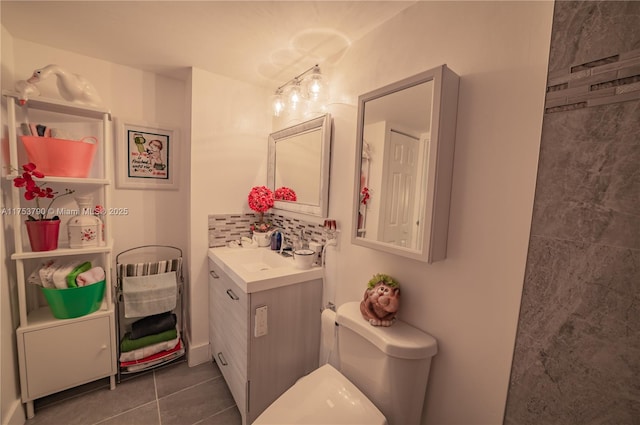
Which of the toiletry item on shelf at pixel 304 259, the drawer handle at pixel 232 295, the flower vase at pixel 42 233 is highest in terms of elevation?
the flower vase at pixel 42 233

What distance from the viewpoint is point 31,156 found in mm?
1353

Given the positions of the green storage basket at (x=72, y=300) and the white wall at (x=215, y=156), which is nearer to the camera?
the green storage basket at (x=72, y=300)

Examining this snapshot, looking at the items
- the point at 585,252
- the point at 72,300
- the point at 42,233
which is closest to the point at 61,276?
the point at 72,300

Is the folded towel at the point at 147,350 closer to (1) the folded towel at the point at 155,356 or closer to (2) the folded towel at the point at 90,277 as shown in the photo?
(1) the folded towel at the point at 155,356

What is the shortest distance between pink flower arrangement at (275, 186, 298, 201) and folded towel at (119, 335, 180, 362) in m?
1.36

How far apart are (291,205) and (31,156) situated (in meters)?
1.49

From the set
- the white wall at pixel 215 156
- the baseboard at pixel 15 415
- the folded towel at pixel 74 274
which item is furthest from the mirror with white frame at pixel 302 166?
the baseboard at pixel 15 415

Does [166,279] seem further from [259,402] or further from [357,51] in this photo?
[357,51]

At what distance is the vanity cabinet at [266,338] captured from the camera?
131 cm

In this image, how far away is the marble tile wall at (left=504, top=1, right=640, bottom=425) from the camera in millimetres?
615

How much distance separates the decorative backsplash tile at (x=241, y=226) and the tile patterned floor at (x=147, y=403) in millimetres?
990

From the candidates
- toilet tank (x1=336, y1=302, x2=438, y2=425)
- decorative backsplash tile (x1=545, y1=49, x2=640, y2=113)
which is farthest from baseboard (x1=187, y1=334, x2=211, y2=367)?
decorative backsplash tile (x1=545, y1=49, x2=640, y2=113)

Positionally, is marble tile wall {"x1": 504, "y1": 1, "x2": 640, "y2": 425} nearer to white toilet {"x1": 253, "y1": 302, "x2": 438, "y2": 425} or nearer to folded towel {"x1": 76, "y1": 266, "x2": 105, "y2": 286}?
white toilet {"x1": 253, "y1": 302, "x2": 438, "y2": 425}

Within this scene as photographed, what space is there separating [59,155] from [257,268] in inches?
53.0
